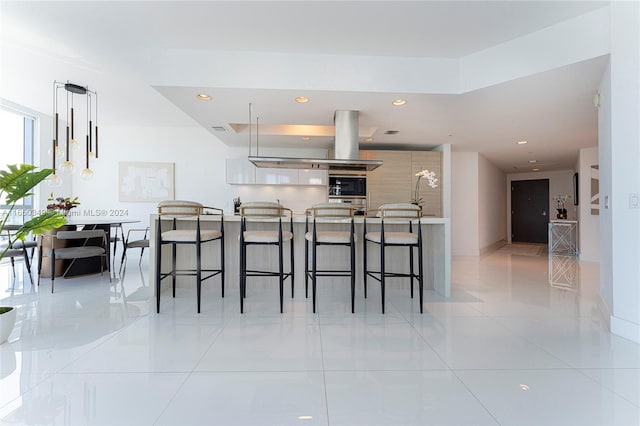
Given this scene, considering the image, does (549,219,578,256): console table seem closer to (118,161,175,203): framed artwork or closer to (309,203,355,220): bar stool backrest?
(309,203,355,220): bar stool backrest

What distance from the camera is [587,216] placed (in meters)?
6.13

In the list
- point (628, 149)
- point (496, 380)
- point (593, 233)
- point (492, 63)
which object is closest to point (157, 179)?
point (492, 63)

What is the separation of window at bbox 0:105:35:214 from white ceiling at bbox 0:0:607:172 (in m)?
2.40

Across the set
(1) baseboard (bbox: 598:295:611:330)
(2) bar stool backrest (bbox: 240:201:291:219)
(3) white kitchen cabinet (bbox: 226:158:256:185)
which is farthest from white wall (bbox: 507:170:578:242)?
(2) bar stool backrest (bbox: 240:201:291:219)

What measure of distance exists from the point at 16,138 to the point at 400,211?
6696 millimetres

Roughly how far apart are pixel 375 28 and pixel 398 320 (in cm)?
256

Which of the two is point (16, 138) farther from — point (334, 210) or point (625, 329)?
point (625, 329)

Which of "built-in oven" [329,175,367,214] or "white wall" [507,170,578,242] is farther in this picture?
"white wall" [507,170,578,242]

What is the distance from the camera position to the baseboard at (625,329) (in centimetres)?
225

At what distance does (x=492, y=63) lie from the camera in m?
3.08

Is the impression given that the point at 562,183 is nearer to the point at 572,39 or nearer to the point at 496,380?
the point at 572,39

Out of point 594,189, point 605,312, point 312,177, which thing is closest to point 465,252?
point 594,189

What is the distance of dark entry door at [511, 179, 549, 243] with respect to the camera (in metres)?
9.36

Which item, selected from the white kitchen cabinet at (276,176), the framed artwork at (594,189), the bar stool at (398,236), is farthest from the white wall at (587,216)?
the white kitchen cabinet at (276,176)
